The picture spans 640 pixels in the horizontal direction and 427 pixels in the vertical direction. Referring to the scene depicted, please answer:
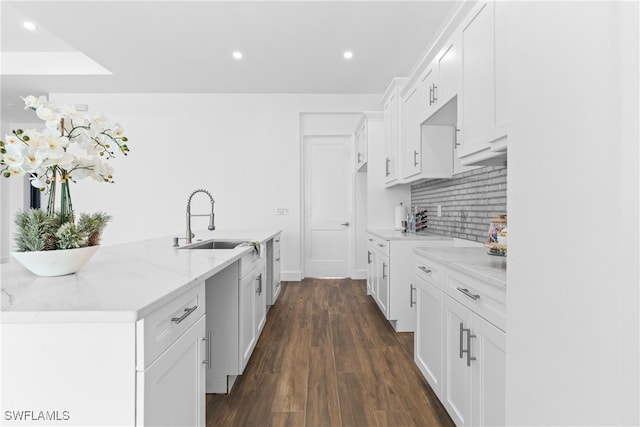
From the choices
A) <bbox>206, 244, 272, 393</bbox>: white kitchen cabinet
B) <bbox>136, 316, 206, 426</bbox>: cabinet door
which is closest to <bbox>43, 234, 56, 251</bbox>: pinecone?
<bbox>136, 316, 206, 426</bbox>: cabinet door

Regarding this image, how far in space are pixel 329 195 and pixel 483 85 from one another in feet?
12.6

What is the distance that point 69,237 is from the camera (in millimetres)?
1107

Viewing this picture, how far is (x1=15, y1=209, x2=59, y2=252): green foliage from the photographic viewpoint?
106cm

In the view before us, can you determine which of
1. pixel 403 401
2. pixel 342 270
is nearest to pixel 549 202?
pixel 403 401

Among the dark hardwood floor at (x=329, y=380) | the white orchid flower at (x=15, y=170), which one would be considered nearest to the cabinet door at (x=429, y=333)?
the dark hardwood floor at (x=329, y=380)

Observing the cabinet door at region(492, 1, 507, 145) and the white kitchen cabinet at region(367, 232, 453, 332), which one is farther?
the white kitchen cabinet at region(367, 232, 453, 332)

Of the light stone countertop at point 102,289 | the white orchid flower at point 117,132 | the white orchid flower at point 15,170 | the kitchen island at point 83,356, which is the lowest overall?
the kitchen island at point 83,356

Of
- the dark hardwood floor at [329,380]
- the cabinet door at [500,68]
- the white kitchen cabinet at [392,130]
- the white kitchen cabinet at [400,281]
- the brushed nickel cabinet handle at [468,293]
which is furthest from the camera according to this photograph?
the white kitchen cabinet at [392,130]

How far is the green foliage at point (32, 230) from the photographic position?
1058mm

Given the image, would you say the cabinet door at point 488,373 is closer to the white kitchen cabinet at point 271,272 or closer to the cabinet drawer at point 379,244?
the cabinet drawer at point 379,244

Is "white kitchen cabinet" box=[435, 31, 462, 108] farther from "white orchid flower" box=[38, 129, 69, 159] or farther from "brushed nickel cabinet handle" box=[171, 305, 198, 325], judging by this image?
"white orchid flower" box=[38, 129, 69, 159]

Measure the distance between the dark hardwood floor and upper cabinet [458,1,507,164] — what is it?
1.41 metres

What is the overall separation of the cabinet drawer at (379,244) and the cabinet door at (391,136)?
693 millimetres

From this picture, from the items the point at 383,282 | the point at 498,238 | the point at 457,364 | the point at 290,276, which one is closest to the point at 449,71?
the point at 498,238
